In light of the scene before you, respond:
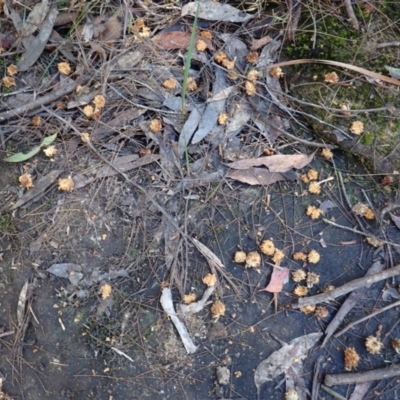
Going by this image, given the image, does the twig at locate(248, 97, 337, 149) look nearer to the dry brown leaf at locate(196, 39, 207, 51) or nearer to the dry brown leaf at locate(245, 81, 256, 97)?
the dry brown leaf at locate(245, 81, 256, 97)

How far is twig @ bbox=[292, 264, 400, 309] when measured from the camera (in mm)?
2316

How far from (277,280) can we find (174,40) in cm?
152

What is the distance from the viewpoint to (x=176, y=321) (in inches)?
91.3

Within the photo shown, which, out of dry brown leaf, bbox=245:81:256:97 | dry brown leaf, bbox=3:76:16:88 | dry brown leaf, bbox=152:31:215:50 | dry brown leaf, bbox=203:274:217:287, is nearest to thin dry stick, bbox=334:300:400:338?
dry brown leaf, bbox=203:274:217:287

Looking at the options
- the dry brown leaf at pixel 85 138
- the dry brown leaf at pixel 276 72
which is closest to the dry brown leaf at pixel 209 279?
the dry brown leaf at pixel 85 138

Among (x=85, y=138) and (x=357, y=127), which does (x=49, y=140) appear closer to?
(x=85, y=138)

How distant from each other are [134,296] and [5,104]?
1.36m

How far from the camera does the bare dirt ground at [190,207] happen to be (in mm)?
2311

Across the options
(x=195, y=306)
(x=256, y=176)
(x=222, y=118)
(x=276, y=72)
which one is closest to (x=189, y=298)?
(x=195, y=306)

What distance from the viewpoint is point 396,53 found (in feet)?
8.08

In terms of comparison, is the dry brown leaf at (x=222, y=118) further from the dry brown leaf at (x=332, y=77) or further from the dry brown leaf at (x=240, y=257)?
the dry brown leaf at (x=240, y=257)

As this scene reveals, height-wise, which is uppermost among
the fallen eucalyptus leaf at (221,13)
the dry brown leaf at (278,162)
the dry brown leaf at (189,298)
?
the fallen eucalyptus leaf at (221,13)

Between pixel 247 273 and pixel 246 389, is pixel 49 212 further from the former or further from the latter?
pixel 246 389

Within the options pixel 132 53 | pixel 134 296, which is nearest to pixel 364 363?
pixel 134 296
